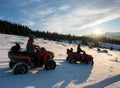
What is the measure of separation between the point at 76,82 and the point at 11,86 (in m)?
3.59

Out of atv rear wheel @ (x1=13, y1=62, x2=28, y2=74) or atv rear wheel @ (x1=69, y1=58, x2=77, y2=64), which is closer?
atv rear wheel @ (x1=13, y1=62, x2=28, y2=74)

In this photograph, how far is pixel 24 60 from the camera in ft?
35.0

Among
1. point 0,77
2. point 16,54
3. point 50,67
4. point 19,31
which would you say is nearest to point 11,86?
point 0,77

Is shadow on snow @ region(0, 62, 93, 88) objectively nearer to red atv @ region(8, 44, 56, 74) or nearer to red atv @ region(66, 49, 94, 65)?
red atv @ region(8, 44, 56, 74)

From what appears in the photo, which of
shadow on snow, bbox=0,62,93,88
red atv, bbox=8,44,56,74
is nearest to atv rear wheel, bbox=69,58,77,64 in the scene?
red atv, bbox=8,44,56,74

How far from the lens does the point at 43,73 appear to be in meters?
11.0

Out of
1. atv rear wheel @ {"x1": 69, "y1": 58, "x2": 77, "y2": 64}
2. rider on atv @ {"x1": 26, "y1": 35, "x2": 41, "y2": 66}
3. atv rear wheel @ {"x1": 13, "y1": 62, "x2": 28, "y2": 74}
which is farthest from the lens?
atv rear wheel @ {"x1": 69, "y1": 58, "x2": 77, "y2": 64}

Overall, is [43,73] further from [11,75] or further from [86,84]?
[86,84]

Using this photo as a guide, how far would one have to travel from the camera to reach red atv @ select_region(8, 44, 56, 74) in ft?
33.3

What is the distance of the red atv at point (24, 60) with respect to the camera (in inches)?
400

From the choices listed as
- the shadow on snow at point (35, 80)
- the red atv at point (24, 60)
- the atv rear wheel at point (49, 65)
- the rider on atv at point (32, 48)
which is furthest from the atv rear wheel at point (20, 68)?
the atv rear wheel at point (49, 65)

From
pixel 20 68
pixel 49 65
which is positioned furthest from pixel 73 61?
pixel 20 68

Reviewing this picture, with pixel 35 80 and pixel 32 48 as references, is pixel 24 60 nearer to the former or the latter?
pixel 32 48

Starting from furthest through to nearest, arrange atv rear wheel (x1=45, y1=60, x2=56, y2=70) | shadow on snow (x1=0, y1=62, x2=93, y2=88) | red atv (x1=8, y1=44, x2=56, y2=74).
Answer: atv rear wheel (x1=45, y1=60, x2=56, y2=70) < red atv (x1=8, y1=44, x2=56, y2=74) < shadow on snow (x1=0, y1=62, x2=93, y2=88)
